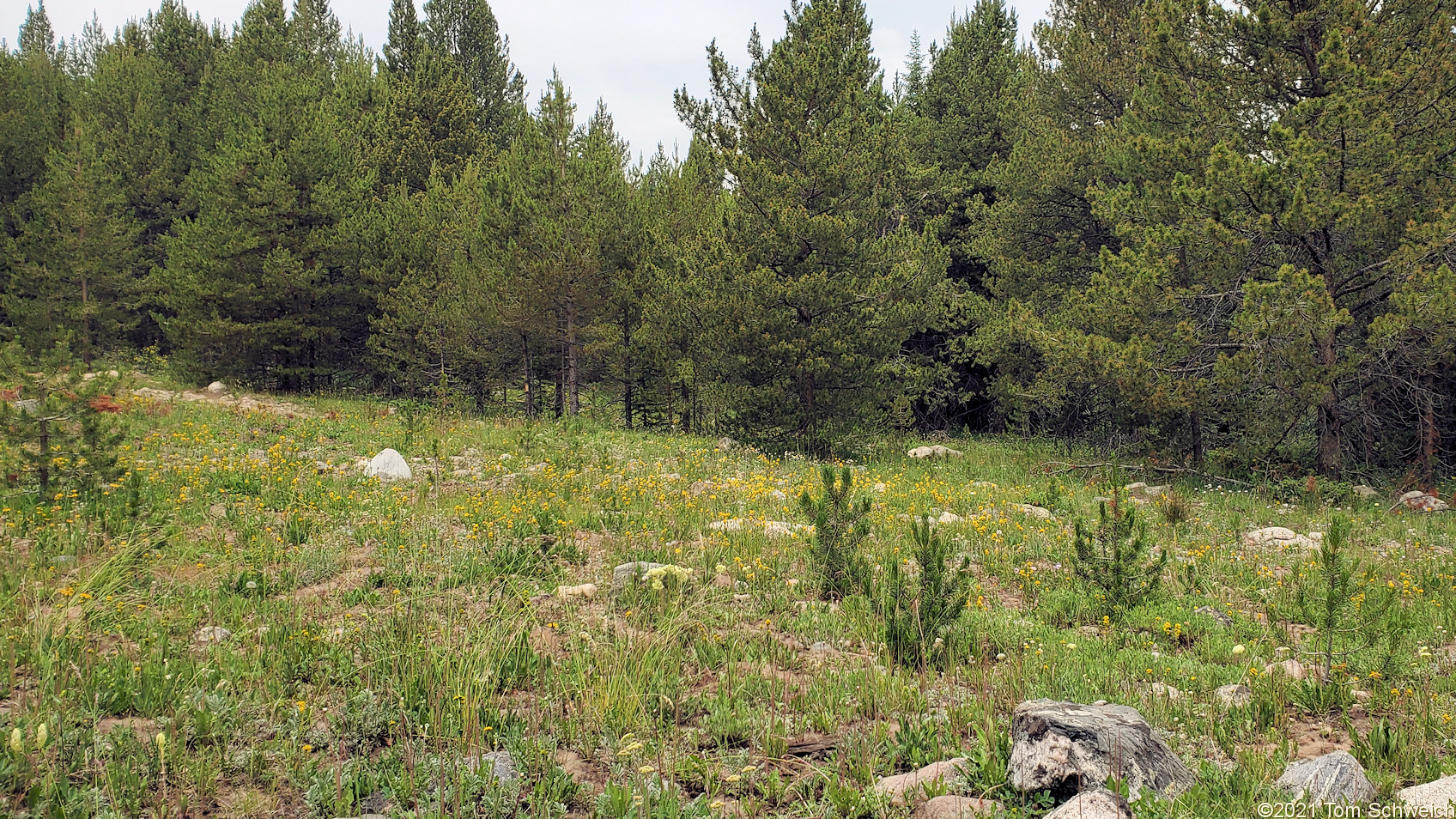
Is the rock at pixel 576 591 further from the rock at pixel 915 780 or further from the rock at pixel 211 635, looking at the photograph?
the rock at pixel 915 780

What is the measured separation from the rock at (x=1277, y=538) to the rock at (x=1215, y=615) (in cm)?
287

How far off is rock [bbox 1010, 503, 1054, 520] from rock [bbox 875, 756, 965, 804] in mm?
5689

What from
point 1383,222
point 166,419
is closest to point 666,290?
point 166,419

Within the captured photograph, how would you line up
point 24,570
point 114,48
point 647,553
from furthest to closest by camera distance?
point 114,48
point 647,553
point 24,570

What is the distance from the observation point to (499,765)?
285 centimetres

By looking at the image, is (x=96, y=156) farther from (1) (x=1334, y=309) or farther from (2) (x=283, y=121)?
(1) (x=1334, y=309)

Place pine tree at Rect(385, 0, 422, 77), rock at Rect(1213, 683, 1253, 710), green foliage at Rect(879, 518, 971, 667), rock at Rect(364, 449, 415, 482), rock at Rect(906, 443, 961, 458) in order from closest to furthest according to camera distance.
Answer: rock at Rect(1213, 683, 1253, 710)
green foliage at Rect(879, 518, 971, 667)
rock at Rect(364, 449, 415, 482)
rock at Rect(906, 443, 961, 458)
pine tree at Rect(385, 0, 422, 77)

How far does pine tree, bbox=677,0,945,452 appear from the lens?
1287cm

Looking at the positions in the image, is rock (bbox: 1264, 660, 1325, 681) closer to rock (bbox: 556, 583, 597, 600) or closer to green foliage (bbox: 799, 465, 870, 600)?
green foliage (bbox: 799, 465, 870, 600)

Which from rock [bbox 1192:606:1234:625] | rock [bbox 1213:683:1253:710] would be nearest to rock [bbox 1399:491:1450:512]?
rock [bbox 1192:606:1234:625]

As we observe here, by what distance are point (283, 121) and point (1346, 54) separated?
2303cm

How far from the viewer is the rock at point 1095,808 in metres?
2.33

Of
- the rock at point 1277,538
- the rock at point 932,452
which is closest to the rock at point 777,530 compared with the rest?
the rock at point 1277,538

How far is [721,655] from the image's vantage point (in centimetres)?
400
